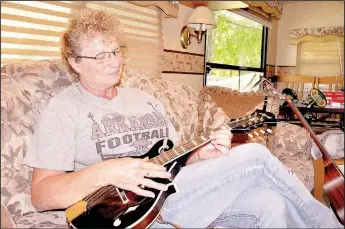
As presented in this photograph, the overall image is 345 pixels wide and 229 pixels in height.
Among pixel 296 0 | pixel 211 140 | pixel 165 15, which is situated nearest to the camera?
pixel 211 140

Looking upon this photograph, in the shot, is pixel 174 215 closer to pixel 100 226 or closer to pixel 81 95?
pixel 100 226

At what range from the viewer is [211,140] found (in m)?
1.40

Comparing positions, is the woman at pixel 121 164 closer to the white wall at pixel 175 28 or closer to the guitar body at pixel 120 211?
the guitar body at pixel 120 211

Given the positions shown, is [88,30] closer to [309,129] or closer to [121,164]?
[121,164]

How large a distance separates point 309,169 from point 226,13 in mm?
3377

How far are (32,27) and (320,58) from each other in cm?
557

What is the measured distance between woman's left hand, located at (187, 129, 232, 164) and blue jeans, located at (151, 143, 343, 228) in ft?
0.18

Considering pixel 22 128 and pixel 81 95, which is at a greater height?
pixel 81 95

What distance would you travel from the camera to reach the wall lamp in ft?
11.9

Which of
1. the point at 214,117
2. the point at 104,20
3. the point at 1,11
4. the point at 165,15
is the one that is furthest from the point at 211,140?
the point at 165,15

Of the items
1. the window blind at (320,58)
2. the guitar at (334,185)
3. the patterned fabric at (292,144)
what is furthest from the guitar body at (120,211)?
the window blind at (320,58)

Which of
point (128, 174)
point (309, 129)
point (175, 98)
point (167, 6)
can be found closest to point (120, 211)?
point (128, 174)

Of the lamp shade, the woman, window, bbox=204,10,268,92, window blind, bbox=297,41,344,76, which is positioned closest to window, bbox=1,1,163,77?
the lamp shade

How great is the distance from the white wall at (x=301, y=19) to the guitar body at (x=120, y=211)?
20.5 ft
